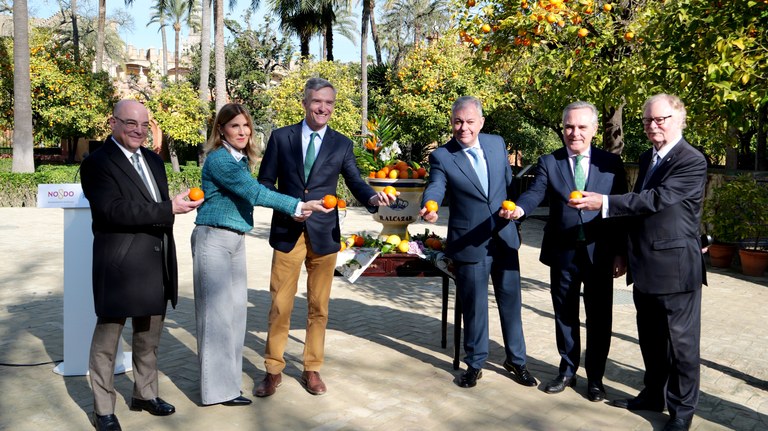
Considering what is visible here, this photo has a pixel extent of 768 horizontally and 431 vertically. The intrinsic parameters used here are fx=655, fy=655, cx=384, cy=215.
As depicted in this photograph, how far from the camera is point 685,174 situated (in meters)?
3.94

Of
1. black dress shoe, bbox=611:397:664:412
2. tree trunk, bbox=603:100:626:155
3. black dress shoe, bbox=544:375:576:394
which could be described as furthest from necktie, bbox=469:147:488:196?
tree trunk, bbox=603:100:626:155

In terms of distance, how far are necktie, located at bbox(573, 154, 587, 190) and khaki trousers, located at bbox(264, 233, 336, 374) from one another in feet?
5.77

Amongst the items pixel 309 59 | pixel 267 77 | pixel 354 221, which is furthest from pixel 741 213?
pixel 267 77

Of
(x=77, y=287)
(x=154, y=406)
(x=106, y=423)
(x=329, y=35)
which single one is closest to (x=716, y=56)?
(x=154, y=406)

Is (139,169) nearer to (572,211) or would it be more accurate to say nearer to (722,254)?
(572,211)

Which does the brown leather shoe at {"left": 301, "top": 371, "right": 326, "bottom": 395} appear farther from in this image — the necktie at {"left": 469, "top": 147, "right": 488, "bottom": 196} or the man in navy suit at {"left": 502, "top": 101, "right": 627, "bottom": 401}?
the necktie at {"left": 469, "top": 147, "right": 488, "bottom": 196}

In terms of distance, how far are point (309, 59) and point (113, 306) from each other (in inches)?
1087

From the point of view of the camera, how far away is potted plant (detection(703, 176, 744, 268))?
1009cm

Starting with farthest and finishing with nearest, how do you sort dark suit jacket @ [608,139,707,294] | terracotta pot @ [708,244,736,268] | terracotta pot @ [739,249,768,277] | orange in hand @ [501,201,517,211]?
terracotta pot @ [708,244,736,268], terracotta pot @ [739,249,768,277], orange in hand @ [501,201,517,211], dark suit jacket @ [608,139,707,294]

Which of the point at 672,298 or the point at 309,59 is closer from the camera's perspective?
the point at 672,298

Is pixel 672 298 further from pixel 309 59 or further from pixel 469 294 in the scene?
pixel 309 59

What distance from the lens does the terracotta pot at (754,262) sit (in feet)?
32.0

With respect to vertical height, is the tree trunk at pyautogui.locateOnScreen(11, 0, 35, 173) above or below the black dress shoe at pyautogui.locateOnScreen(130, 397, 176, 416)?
above

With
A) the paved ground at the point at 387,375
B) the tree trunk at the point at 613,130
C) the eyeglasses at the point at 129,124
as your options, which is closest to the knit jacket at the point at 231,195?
the eyeglasses at the point at 129,124
